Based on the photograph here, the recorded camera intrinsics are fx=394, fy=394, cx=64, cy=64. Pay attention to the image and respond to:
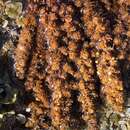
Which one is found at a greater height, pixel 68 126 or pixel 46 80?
pixel 46 80

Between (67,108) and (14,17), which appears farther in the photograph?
(14,17)

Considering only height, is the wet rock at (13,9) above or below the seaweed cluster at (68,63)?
above

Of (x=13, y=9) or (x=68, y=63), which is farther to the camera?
(x=13, y=9)

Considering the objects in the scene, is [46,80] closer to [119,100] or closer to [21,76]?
[21,76]

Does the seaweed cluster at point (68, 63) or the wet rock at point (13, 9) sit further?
the wet rock at point (13, 9)

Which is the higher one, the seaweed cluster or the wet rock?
the wet rock

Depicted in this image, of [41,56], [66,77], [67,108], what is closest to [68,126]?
[67,108]

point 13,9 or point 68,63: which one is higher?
point 13,9

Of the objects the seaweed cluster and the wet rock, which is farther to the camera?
the wet rock
